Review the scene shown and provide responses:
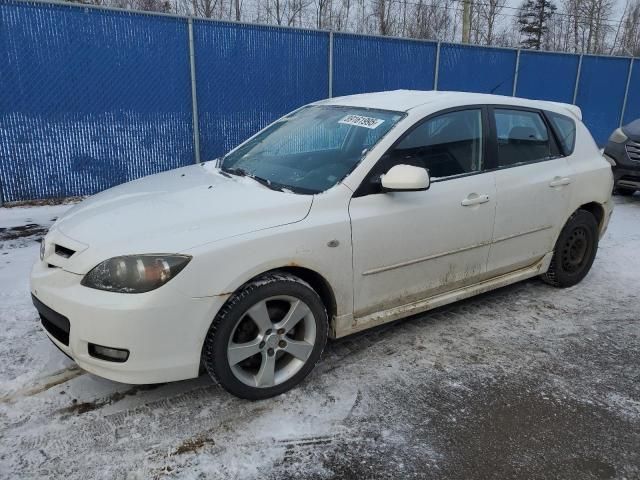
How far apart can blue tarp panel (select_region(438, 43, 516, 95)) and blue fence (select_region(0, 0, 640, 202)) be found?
3.73 feet

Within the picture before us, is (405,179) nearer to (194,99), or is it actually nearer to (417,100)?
(417,100)

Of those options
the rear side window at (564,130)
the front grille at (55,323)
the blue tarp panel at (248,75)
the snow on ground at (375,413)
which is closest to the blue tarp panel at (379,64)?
the blue tarp panel at (248,75)

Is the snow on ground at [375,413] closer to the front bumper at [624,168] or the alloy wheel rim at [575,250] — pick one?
the alloy wheel rim at [575,250]

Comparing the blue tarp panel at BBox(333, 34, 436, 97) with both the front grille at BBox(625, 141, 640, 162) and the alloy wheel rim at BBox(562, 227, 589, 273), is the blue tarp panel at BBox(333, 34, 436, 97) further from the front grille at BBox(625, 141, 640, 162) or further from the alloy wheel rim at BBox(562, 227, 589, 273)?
the alloy wheel rim at BBox(562, 227, 589, 273)

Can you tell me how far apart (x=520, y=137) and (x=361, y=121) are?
1.37 m

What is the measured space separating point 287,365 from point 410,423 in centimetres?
75

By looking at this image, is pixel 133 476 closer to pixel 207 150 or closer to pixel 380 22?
pixel 207 150

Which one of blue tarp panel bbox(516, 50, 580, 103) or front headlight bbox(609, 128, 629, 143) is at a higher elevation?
blue tarp panel bbox(516, 50, 580, 103)

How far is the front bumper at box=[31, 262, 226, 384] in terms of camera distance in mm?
2549

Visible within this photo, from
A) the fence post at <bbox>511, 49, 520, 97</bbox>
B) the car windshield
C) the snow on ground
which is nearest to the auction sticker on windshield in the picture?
the car windshield

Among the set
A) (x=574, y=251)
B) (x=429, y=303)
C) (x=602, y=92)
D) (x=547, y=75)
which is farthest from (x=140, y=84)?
(x=602, y=92)

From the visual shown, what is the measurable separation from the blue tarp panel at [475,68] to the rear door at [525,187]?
6.93m

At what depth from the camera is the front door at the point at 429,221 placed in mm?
3244

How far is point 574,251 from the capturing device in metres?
4.75
